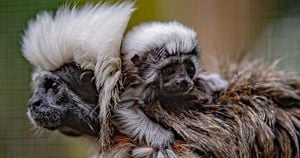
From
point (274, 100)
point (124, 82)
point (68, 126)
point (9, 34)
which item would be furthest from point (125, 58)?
point (9, 34)

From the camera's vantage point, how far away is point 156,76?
2463mm

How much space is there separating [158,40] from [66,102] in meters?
0.30

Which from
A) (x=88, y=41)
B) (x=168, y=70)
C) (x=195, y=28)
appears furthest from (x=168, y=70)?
(x=195, y=28)

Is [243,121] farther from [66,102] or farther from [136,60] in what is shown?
[66,102]

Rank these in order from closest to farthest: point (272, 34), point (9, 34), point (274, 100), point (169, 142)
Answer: point (169, 142) < point (274, 100) < point (272, 34) < point (9, 34)

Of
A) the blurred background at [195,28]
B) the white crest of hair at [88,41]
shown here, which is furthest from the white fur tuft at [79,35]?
the blurred background at [195,28]

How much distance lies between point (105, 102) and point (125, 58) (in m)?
0.15

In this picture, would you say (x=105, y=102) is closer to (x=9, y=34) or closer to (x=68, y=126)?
(x=68, y=126)

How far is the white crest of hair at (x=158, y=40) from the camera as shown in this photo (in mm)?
2484

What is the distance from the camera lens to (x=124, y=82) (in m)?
2.47

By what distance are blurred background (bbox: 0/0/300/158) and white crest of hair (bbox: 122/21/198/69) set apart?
0.31 meters

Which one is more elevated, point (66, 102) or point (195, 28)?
point (195, 28)

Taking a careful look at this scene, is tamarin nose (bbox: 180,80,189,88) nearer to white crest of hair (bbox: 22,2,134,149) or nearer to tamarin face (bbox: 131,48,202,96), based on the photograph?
tamarin face (bbox: 131,48,202,96)

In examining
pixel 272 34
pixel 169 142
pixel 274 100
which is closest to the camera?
pixel 169 142
